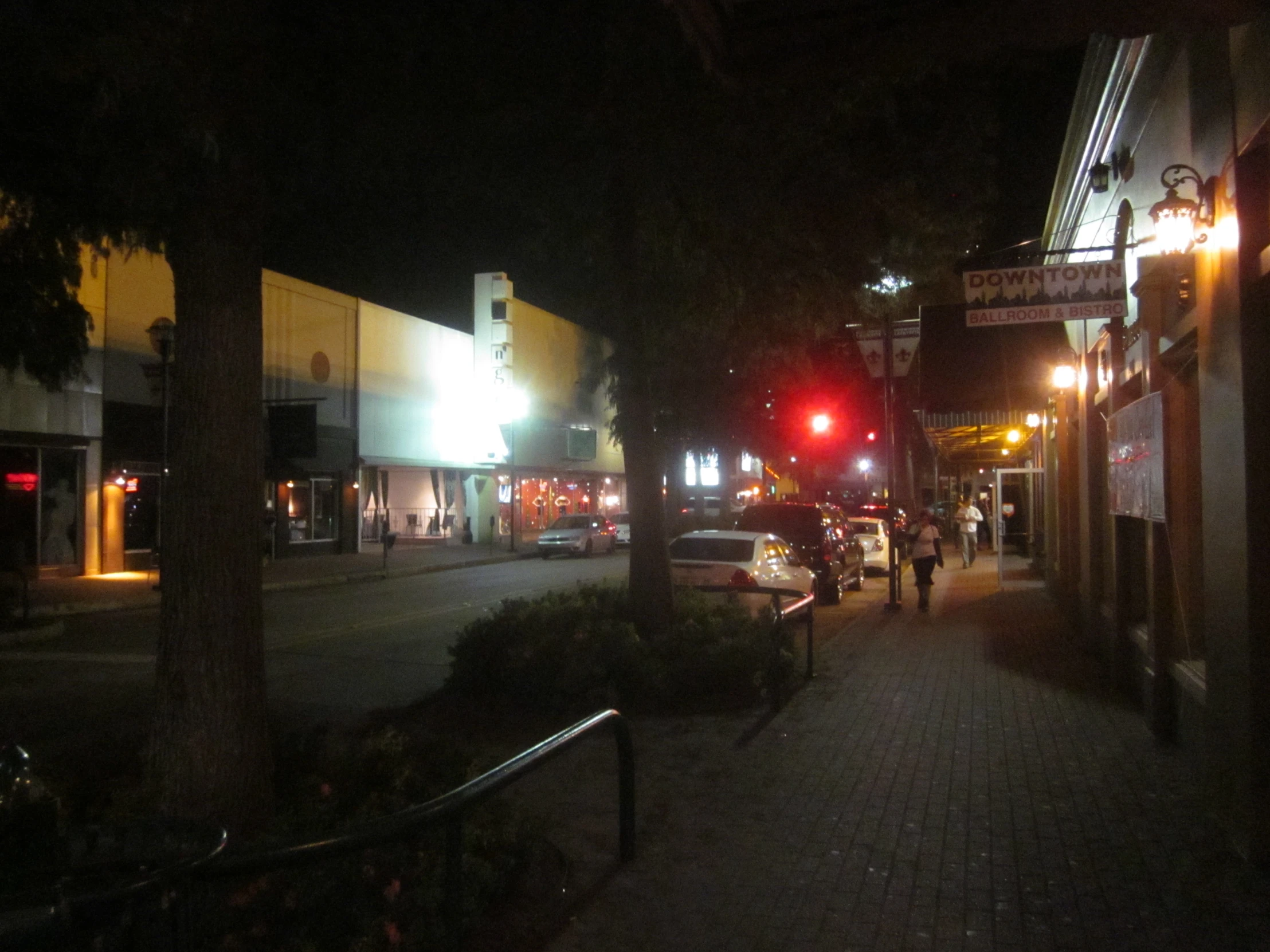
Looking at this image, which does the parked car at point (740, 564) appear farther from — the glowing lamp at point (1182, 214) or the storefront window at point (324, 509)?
the storefront window at point (324, 509)

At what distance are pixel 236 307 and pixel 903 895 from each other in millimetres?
4412

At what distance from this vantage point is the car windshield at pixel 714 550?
15242 mm

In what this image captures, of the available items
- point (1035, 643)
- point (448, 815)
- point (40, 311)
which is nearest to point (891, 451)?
point (1035, 643)

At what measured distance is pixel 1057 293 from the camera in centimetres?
953

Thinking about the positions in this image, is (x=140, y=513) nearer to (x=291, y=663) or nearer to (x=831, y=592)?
(x=291, y=663)

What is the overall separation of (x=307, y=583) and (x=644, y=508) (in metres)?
14.9

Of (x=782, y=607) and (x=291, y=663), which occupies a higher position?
(x=782, y=607)

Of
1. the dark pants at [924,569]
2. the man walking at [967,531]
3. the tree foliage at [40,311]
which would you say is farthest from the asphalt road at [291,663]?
the man walking at [967,531]

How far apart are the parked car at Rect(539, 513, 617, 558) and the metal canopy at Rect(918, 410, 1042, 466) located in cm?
1175

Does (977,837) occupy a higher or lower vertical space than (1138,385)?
lower

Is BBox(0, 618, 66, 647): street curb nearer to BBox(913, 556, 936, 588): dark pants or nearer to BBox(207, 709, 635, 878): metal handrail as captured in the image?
BBox(207, 709, 635, 878): metal handrail

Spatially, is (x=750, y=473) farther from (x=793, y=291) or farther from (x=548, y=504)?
(x=793, y=291)

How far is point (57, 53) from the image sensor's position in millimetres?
5918

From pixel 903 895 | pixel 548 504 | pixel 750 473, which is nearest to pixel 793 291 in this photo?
pixel 903 895
